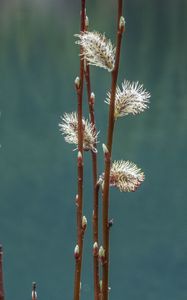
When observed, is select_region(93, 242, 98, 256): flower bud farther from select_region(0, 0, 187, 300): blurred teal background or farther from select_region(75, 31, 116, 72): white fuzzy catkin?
select_region(0, 0, 187, 300): blurred teal background

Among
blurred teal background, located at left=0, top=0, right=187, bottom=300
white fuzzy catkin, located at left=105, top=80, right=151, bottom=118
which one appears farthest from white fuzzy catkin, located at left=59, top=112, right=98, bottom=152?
blurred teal background, located at left=0, top=0, right=187, bottom=300

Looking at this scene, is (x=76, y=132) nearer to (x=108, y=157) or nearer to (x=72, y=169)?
(x=108, y=157)

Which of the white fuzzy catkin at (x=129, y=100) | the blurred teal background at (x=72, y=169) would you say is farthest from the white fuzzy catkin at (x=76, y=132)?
the blurred teal background at (x=72, y=169)

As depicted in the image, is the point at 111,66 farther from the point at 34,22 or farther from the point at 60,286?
the point at 34,22

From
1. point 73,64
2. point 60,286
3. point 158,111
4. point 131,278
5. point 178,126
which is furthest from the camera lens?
point 73,64

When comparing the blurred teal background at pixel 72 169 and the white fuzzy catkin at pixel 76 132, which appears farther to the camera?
the blurred teal background at pixel 72 169

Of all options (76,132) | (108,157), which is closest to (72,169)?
(76,132)

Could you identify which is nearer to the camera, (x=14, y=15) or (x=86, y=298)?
(x=86, y=298)

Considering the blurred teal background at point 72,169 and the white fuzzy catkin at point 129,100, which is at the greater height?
the blurred teal background at point 72,169

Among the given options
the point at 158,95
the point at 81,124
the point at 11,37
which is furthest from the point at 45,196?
the point at 11,37

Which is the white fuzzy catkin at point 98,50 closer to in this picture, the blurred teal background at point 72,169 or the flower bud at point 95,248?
the flower bud at point 95,248
